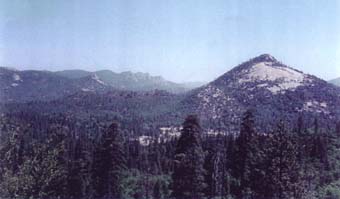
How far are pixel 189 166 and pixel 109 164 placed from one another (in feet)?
34.5

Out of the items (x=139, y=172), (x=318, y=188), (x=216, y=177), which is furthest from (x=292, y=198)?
(x=139, y=172)

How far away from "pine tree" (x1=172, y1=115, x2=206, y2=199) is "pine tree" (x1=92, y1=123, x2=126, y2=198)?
8.35 meters

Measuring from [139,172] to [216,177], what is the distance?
6733cm

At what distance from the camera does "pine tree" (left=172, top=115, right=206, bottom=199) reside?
3769cm

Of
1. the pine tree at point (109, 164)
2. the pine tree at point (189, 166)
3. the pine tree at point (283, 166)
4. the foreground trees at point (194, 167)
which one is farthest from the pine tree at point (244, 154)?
the pine tree at point (109, 164)

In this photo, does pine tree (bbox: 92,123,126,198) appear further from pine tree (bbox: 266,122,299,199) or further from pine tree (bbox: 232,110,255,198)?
pine tree (bbox: 266,122,299,199)

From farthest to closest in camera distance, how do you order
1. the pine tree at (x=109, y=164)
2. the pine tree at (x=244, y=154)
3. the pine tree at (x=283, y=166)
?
the pine tree at (x=109, y=164)
the pine tree at (x=244, y=154)
the pine tree at (x=283, y=166)

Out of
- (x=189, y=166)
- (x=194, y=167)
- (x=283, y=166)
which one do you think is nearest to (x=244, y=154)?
(x=194, y=167)

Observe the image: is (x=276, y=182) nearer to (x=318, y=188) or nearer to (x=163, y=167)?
(x=318, y=188)

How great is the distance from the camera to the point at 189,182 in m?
37.7

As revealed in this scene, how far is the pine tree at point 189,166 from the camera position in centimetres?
3769

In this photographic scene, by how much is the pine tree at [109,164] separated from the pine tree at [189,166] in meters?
8.35

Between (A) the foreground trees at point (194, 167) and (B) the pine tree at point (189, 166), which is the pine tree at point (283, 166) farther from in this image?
(B) the pine tree at point (189, 166)

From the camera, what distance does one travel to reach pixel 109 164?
44375mm
